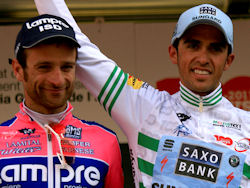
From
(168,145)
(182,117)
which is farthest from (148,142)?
(182,117)

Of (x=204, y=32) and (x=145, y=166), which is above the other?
(x=204, y=32)

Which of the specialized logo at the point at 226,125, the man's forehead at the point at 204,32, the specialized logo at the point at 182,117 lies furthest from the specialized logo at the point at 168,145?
the man's forehead at the point at 204,32

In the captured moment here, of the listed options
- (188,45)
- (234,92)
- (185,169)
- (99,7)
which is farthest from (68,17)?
(234,92)

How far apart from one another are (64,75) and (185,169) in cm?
63

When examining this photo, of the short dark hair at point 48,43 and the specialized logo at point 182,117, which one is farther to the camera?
the specialized logo at point 182,117

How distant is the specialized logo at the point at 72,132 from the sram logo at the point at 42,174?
0.50 feet

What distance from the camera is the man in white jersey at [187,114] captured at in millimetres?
2072

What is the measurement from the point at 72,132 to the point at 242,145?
28.9 inches

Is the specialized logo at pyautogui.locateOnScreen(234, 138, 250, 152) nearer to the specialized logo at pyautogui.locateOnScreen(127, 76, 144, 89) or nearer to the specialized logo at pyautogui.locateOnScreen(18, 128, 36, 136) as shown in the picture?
the specialized logo at pyautogui.locateOnScreen(127, 76, 144, 89)

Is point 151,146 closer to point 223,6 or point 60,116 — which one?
point 60,116

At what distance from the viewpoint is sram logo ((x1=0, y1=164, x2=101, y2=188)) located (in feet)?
6.57

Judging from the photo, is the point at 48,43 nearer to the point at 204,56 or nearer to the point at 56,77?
the point at 56,77

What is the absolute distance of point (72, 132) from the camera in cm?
218

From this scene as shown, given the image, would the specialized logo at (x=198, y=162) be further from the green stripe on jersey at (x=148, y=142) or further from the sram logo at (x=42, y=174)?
the sram logo at (x=42, y=174)
